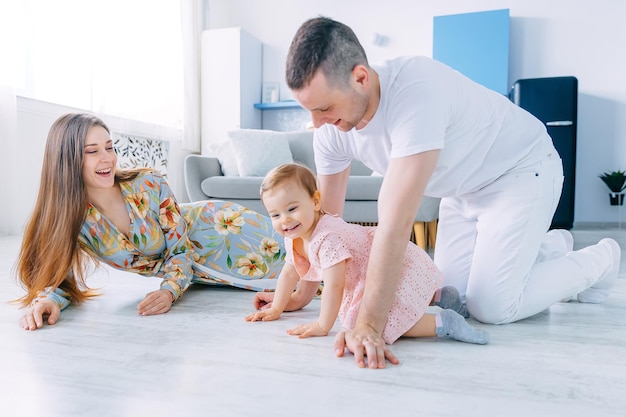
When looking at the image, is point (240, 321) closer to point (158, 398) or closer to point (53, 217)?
point (158, 398)

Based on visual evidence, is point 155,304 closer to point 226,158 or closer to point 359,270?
point 359,270

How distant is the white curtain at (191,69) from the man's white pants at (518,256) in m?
4.11

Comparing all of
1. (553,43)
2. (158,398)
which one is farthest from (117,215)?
(553,43)

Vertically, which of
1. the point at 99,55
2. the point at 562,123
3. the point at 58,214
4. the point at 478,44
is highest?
the point at 478,44

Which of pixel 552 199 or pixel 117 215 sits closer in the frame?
pixel 552 199

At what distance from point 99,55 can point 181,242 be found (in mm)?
2876

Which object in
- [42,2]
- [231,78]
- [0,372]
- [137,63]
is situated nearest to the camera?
[0,372]

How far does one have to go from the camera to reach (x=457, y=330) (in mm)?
1173

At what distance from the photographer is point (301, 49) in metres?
1.04

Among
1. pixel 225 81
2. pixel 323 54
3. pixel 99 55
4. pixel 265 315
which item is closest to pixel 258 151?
pixel 99 55

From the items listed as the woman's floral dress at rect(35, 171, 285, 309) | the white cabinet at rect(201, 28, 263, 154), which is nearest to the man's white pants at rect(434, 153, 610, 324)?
the woman's floral dress at rect(35, 171, 285, 309)

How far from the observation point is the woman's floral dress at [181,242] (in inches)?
60.5

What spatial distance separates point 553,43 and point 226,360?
4.73 m

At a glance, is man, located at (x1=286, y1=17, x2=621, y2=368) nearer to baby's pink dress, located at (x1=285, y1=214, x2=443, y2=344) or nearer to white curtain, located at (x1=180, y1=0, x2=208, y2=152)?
baby's pink dress, located at (x1=285, y1=214, x2=443, y2=344)
